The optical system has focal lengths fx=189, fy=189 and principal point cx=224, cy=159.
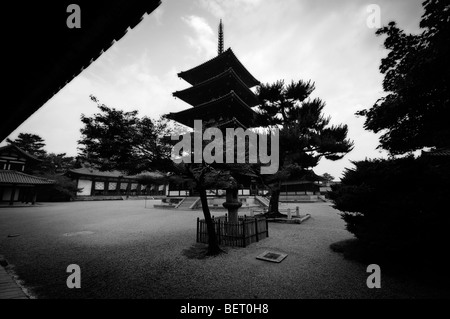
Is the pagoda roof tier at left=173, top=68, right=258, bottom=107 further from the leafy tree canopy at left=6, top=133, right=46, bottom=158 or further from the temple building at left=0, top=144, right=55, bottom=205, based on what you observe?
the leafy tree canopy at left=6, top=133, right=46, bottom=158

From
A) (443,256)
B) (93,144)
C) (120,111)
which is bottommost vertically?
(443,256)

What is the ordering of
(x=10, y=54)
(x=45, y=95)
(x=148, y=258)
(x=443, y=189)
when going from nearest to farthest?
(x=10, y=54) → (x=45, y=95) → (x=443, y=189) → (x=148, y=258)

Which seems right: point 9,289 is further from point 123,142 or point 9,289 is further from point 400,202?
point 400,202

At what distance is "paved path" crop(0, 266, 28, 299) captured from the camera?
3585 mm

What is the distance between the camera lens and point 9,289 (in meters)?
3.84

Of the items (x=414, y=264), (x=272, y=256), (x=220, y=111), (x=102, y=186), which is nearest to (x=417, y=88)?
(x=414, y=264)

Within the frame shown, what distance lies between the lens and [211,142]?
6062mm

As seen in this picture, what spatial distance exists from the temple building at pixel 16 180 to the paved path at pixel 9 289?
2629cm

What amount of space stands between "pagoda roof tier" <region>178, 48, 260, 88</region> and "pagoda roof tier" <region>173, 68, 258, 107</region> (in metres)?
1.71

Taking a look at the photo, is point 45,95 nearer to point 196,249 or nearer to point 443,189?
point 196,249

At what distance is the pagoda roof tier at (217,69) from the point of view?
14039mm

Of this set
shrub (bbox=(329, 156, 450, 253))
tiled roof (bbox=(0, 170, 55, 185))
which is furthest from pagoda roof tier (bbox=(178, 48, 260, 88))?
tiled roof (bbox=(0, 170, 55, 185))
